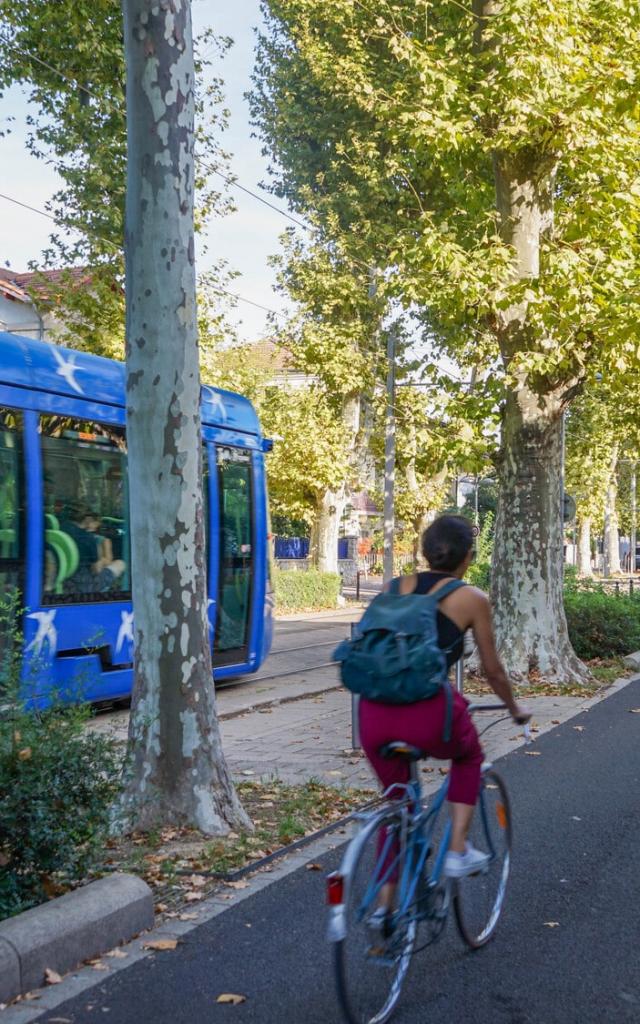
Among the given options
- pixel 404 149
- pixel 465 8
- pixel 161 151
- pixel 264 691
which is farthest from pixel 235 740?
pixel 404 149

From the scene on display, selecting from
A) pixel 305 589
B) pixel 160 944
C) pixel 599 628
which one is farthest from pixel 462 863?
pixel 305 589

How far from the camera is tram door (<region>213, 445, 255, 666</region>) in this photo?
527 inches

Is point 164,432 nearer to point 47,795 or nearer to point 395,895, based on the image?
point 47,795

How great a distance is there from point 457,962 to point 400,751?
3.62 feet

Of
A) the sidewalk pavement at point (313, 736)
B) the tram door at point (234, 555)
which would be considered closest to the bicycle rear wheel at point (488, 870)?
the sidewalk pavement at point (313, 736)

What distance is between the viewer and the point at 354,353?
3094 centimetres

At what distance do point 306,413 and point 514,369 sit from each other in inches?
767

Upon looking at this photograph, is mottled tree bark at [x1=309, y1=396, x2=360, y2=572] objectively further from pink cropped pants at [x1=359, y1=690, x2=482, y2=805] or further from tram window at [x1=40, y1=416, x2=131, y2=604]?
pink cropped pants at [x1=359, y1=690, x2=482, y2=805]

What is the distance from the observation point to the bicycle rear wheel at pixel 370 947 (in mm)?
3693

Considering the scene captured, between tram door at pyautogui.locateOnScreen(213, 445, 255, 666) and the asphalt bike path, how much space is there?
22.6ft

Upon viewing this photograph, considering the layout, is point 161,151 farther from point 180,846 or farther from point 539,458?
point 539,458

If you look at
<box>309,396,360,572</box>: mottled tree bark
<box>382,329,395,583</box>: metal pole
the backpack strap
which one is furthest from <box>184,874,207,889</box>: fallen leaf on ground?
<box>309,396,360,572</box>: mottled tree bark

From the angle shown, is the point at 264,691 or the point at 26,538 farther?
the point at 264,691

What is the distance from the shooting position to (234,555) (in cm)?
1362
